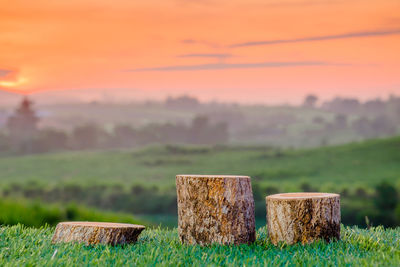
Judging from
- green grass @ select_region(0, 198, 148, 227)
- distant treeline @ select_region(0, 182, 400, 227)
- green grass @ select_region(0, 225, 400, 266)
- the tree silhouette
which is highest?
the tree silhouette

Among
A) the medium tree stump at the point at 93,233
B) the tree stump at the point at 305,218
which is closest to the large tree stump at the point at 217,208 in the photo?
the tree stump at the point at 305,218

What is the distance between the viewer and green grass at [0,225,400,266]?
17.8ft

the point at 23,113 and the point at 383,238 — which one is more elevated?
the point at 23,113

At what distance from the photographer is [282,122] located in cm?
8975

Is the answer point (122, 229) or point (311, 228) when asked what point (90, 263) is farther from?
point (311, 228)

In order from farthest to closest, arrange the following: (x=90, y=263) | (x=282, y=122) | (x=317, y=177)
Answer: (x=282, y=122), (x=317, y=177), (x=90, y=263)

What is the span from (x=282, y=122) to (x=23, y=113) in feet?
150

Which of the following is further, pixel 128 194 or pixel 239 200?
pixel 128 194

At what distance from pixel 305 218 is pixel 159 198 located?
18.4 metres

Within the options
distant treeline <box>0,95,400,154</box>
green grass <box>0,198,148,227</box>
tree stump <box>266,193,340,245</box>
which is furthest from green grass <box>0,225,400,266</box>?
distant treeline <box>0,95,400,154</box>

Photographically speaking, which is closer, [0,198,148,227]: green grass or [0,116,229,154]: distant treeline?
[0,198,148,227]: green grass

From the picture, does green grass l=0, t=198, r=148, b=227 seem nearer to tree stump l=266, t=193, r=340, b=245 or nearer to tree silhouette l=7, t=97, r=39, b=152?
tree stump l=266, t=193, r=340, b=245

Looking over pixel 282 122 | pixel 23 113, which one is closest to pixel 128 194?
pixel 23 113

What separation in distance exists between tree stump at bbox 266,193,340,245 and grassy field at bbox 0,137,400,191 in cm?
2484
